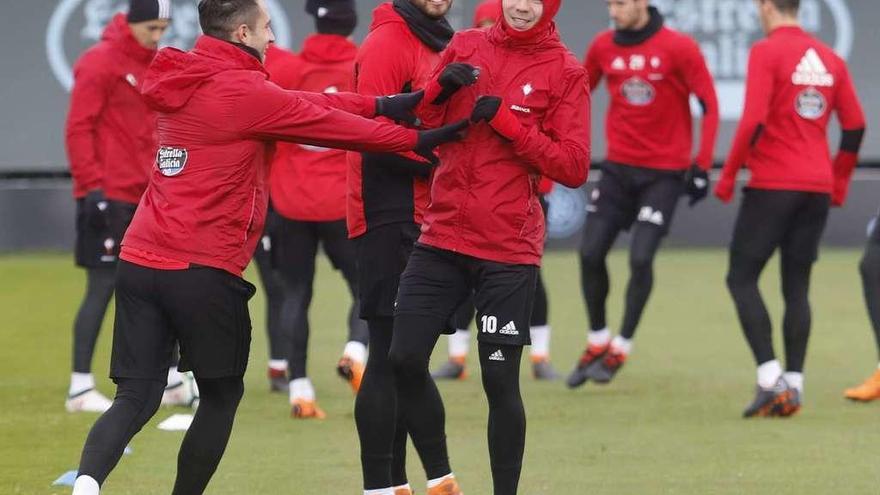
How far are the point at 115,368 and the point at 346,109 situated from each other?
49.0 inches

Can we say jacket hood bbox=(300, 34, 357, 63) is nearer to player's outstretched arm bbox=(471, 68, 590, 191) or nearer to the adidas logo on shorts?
player's outstretched arm bbox=(471, 68, 590, 191)

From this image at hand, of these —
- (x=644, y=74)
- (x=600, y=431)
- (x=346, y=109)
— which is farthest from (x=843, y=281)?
(x=346, y=109)

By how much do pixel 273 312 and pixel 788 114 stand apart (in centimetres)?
338

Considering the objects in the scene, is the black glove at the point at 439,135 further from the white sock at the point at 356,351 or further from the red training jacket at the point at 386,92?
the white sock at the point at 356,351

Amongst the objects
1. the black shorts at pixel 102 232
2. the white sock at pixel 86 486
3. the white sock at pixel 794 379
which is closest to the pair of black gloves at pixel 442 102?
the white sock at pixel 86 486

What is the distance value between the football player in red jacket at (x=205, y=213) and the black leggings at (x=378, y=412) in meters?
0.70

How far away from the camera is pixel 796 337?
404 inches

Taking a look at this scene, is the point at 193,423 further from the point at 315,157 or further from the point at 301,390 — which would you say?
the point at 315,157

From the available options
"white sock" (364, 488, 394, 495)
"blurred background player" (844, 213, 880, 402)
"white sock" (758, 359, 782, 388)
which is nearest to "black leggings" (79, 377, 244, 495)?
"white sock" (364, 488, 394, 495)

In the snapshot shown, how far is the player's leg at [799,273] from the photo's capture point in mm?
10164

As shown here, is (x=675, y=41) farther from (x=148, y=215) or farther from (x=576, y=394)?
(x=148, y=215)

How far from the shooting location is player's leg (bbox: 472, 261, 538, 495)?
22.1ft

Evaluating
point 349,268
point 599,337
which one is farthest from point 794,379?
point 349,268

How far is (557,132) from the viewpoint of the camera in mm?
6797
